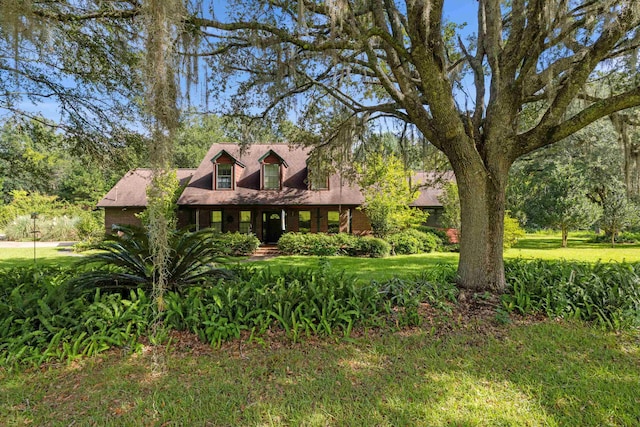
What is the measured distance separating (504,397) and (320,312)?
2.05 m

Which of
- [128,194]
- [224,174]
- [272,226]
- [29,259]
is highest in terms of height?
[224,174]

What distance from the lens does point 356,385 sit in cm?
271

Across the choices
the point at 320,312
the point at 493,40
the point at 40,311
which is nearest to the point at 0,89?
the point at 40,311

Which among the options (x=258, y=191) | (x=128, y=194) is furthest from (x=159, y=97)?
(x=128, y=194)

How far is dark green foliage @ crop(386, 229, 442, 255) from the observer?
13.7 m

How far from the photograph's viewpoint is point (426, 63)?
425 centimetres

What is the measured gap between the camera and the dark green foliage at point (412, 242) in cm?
1374

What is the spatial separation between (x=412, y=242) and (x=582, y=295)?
9410 millimetres

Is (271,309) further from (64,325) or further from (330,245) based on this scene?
(330,245)

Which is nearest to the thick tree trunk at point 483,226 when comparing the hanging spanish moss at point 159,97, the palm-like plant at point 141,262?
the palm-like plant at point 141,262

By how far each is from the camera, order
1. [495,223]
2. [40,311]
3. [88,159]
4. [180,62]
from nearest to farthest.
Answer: [40,311] < [180,62] < [495,223] < [88,159]

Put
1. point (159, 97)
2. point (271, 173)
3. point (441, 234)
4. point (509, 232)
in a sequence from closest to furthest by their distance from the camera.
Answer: point (159, 97), point (509, 232), point (441, 234), point (271, 173)

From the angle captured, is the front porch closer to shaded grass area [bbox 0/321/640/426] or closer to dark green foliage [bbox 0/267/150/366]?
dark green foliage [bbox 0/267/150/366]

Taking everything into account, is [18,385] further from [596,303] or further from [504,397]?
[596,303]
